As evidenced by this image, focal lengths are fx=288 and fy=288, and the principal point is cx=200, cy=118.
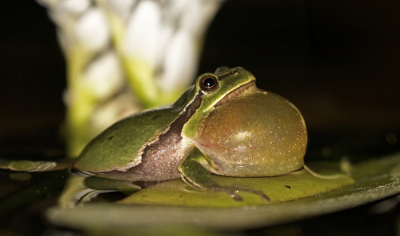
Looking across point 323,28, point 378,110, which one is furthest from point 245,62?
point 378,110

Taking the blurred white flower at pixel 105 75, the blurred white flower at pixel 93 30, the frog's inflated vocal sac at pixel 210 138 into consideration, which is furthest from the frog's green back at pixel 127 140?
the blurred white flower at pixel 93 30

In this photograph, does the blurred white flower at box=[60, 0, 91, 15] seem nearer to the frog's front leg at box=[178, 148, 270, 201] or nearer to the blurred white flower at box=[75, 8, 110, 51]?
the blurred white flower at box=[75, 8, 110, 51]

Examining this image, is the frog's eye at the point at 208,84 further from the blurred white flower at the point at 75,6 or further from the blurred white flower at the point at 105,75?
the blurred white flower at the point at 75,6

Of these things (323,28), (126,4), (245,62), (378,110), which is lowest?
(378,110)

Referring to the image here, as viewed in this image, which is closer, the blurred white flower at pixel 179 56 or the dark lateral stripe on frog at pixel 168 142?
→ the dark lateral stripe on frog at pixel 168 142

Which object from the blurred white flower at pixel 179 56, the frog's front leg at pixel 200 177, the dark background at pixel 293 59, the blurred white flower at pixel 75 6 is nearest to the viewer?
the frog's front leg at pixel 200 177

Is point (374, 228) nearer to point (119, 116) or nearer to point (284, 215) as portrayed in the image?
point (284, 215)

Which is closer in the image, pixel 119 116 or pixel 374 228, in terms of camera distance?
pixel 374 228
